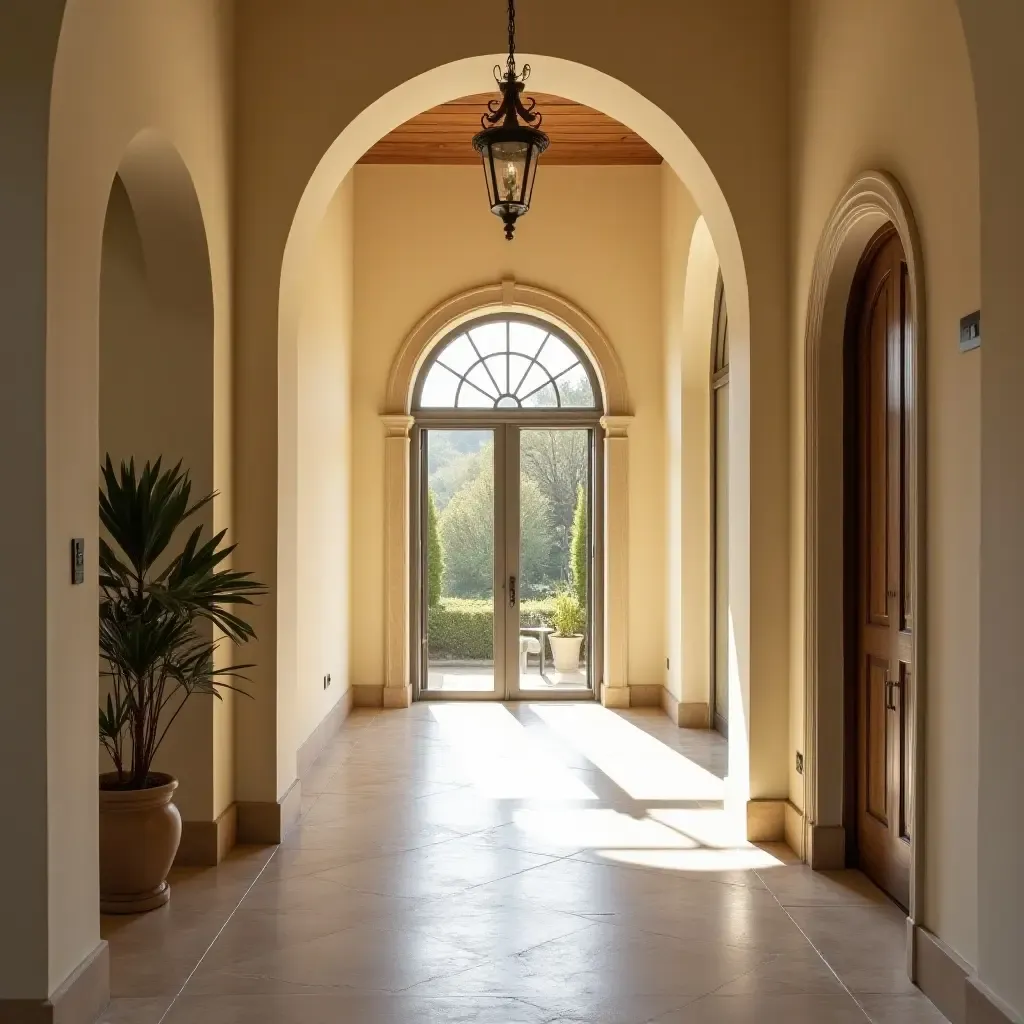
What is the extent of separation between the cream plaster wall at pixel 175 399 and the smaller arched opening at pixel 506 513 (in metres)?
4.58

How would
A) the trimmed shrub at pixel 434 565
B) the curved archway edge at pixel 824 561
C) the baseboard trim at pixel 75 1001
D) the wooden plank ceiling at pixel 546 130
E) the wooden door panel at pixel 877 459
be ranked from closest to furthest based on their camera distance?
1. the baseboard trim at pixel 75 1001
2. the wooden door panel at pixel 877 459
3. the curved archway edge at pixel 824 561
4. the wooden plank ceiling at pixel 546 130
5. the trimmed shrub at pixel 434 565

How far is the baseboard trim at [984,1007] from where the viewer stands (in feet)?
9.39

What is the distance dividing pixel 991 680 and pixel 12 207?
289 centimetres

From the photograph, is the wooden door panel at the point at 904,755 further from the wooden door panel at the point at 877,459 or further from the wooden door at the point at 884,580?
the wooden door panel at the point at 877,459

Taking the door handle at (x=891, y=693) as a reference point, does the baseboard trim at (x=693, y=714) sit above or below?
below

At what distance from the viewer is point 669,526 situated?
8.91 meters

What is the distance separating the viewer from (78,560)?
3252 mm

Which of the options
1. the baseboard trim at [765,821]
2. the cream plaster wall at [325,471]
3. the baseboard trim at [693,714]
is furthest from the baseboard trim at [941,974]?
the baseboard trim at [693,714]

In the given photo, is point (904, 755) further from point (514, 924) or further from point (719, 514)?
point (719, 514)

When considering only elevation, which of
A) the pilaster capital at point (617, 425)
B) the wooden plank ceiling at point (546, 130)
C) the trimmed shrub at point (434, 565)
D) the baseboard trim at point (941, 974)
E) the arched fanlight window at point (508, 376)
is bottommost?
the baseboard trim at point (941, 974)

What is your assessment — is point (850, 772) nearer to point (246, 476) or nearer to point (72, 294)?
point (246, 476)

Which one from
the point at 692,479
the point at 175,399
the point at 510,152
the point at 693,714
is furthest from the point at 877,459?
the point at 693,714

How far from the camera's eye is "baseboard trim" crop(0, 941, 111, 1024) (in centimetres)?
300

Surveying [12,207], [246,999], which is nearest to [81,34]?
[12,207]
